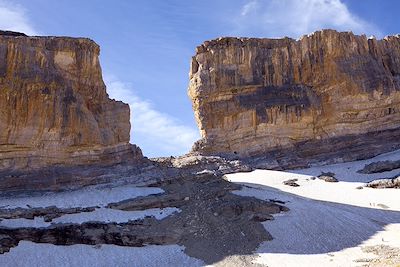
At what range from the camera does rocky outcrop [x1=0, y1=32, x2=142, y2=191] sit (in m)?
34.3

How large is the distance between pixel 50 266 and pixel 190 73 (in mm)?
32809

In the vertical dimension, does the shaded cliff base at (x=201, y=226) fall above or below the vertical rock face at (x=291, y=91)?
below

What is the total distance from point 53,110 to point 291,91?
24.0 meters

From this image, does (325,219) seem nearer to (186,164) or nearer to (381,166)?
(381,166)


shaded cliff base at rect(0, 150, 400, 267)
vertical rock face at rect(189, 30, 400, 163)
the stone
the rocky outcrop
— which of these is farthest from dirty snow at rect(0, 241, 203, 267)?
vertical rock face at rect(189, 30, 400, 163)

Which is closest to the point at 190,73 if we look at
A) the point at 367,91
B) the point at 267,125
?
the point at 267,125

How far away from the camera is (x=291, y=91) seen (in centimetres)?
5009

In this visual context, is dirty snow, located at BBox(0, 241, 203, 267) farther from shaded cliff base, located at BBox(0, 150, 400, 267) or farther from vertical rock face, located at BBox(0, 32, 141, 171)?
vertical rock face, located at BBox(0, 32, 141, 171)

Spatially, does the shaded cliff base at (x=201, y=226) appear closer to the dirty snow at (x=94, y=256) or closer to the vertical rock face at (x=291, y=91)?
the dirty snow at (x=94, y=256)

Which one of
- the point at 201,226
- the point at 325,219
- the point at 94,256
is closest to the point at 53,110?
the point at 94,256

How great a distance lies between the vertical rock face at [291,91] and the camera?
48594 mm

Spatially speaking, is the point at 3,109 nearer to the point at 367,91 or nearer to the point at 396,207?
the point at 396,207

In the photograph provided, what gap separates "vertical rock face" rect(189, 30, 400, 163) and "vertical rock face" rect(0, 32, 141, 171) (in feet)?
44.5

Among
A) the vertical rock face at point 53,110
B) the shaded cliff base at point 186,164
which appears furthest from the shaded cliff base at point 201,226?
the vertical rock face at point 53,110
